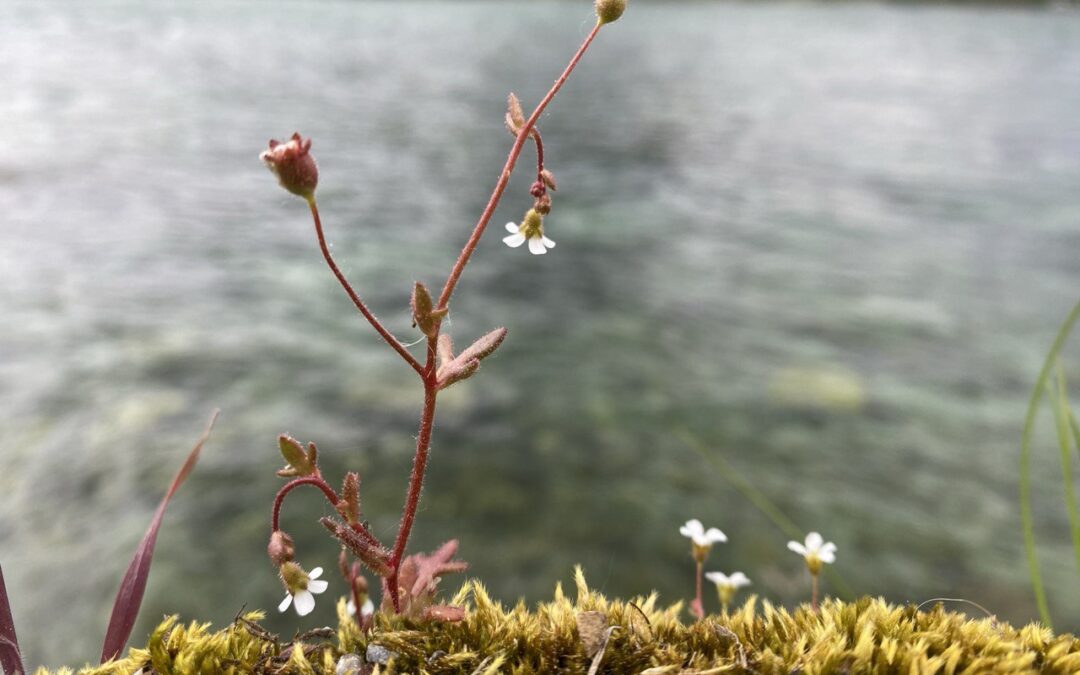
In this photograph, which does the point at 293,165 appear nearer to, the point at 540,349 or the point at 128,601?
the point at 128,601

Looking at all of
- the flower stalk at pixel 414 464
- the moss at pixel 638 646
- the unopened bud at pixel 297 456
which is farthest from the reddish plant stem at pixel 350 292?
the moss at pixel 638 646

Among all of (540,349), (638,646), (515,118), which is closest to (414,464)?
(638,646)

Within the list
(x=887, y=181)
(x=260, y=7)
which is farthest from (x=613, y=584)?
(x=260, y=7)

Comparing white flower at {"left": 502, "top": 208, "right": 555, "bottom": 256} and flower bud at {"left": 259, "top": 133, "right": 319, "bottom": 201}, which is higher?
flower bud at {"left": 259, "top": 133, "right": 319, "bottom": 201}

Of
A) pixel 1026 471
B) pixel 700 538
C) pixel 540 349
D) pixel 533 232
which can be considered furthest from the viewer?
pixel 540 349

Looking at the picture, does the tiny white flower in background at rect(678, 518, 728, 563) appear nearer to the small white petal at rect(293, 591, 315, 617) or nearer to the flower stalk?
the flower stalk

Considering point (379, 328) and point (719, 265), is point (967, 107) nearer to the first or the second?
point (719, 265)

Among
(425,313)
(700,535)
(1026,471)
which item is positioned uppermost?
(425,313)

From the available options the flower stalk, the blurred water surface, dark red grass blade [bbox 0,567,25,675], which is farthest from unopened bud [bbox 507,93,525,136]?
the blurred water surface
